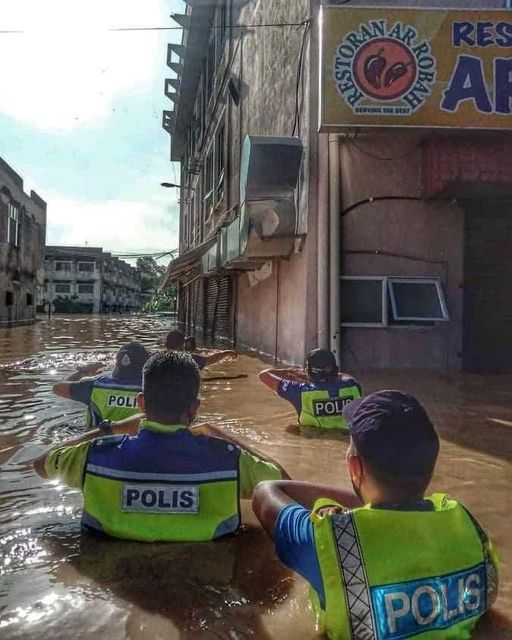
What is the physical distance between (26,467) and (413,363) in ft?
19.4

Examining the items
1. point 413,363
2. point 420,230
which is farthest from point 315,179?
point 413,363

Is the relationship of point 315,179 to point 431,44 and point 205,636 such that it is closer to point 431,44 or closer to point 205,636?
point 431,44

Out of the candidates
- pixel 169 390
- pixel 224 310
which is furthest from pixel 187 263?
pixel 169 390

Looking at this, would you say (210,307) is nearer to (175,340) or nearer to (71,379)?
(175,340)

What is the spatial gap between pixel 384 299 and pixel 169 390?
637 cm

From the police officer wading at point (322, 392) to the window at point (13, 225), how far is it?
25777 mm

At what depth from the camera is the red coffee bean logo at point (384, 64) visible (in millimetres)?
7668

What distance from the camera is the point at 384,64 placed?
7.74 m

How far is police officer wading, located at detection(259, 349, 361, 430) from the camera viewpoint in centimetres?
478

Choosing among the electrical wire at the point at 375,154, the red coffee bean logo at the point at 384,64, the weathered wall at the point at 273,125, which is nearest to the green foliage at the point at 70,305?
the weathered wall at the point at 273,125

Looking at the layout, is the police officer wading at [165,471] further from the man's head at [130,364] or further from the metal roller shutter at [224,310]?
the metal roller shutter at [224,310]

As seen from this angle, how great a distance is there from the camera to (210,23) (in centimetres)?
2052

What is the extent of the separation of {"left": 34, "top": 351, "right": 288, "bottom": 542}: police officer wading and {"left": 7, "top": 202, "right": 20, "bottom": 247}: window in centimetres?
2750

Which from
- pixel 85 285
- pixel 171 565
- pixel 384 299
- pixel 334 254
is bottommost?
pixel 171 565
